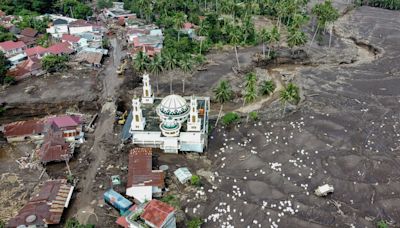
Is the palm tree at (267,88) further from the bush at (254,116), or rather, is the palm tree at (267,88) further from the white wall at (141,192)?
the white wall at (141,192)

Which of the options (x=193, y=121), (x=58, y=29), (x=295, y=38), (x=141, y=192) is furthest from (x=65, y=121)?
(x=295, y=38)

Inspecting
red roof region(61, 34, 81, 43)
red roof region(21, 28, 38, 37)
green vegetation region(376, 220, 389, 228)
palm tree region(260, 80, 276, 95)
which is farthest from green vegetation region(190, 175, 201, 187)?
red roof region(21, 28, 38, 37)

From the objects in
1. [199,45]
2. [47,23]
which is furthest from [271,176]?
[47,23]

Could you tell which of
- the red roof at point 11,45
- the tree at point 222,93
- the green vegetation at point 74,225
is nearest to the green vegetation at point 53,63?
the red roof at point 11,45

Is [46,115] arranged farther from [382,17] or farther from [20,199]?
[382,17]

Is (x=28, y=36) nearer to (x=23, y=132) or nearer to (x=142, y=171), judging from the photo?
(x=23, y=132)
